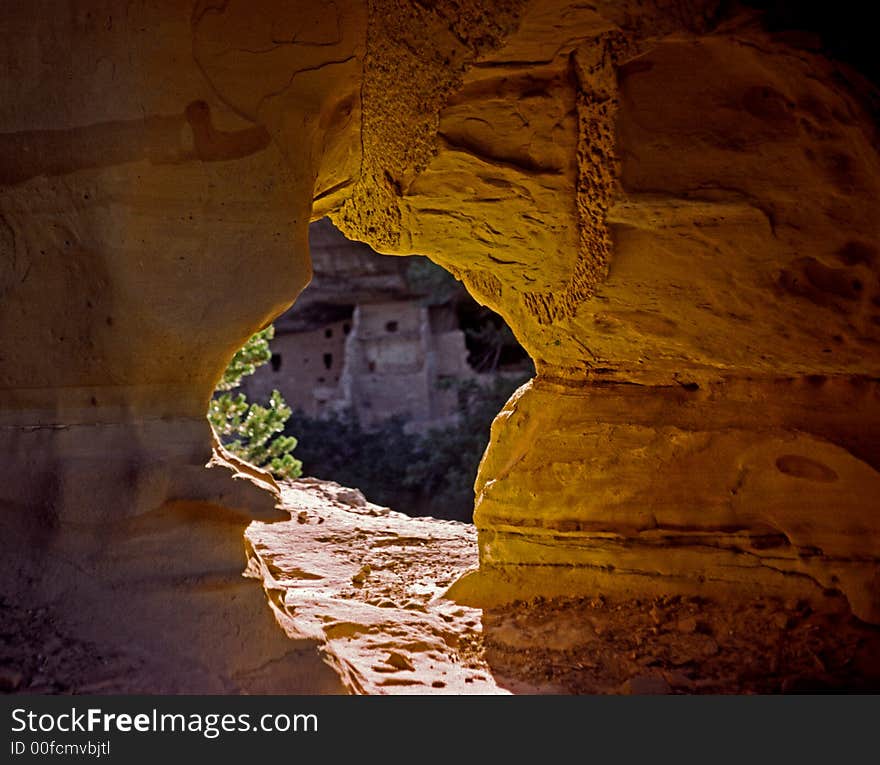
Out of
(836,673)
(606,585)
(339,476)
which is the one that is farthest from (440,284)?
(836,673)

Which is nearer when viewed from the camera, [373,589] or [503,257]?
[503,257]

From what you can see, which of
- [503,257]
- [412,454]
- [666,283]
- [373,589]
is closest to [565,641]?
[373,589]

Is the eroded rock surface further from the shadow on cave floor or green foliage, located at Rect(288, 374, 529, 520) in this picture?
green foliage, located at Rect(288, 374, 529, 520)

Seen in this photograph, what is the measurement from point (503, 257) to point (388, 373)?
1170 cm

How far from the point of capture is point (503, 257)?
12.9ft

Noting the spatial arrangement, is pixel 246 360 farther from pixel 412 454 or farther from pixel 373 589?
pixel 412 454

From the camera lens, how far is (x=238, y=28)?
267 cm

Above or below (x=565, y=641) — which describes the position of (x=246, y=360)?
above

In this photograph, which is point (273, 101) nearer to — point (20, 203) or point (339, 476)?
point (20, 203)

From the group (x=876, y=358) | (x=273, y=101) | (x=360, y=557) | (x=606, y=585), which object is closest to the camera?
(x=273, y=101)

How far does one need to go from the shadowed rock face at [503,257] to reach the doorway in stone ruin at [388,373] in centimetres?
814

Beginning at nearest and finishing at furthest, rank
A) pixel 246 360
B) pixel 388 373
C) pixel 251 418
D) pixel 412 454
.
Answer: pixel 246 360, pixel 251 418, pixel 412 454, pixel 388 373

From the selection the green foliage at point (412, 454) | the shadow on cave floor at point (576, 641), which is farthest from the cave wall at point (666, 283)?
the green foliage at point (412, 454)

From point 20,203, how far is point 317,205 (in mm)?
1308
